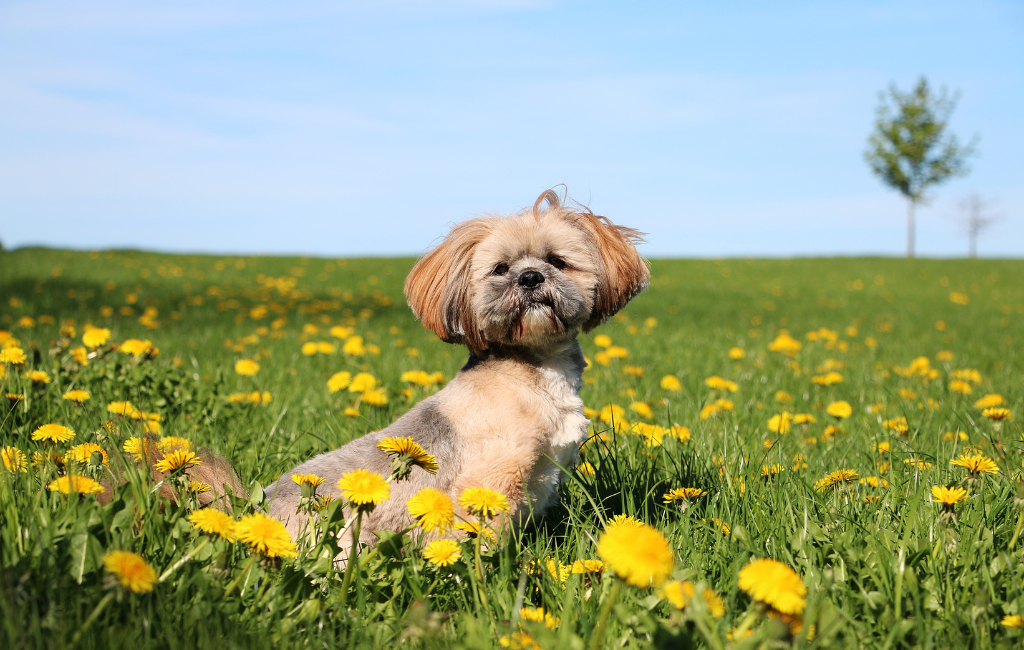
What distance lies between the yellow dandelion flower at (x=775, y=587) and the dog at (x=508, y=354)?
Answer: 45.6 inches

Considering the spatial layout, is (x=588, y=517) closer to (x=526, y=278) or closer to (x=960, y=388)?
(x=526, y=278)

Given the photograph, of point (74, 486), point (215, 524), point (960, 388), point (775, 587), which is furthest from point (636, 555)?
point (960, 388)

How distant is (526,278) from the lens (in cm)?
304

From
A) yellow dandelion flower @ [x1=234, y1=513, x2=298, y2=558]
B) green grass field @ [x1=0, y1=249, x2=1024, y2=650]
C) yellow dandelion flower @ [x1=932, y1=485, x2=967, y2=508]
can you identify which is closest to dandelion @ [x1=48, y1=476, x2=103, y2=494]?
green grass field @ [x1=0, y1=249, x2=1024, y2=650]

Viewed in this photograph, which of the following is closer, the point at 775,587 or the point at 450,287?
the point at 775,587

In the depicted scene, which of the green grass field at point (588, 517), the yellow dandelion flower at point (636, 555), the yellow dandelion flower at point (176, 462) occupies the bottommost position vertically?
the green grass field at point (588, 517)

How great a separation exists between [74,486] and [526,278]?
1847 mm

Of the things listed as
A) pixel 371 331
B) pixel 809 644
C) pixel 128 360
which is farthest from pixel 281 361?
pixel 809 644

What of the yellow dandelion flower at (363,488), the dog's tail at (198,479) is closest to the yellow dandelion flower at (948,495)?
the yellow dandelion flower at (363,488)

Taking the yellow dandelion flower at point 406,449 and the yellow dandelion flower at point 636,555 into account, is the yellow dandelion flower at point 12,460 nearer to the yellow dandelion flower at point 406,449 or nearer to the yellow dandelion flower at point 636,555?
the yellow dandelion flower at point 406,449

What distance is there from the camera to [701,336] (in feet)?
34.7

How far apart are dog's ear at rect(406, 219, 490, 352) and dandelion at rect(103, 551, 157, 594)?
5.56 feet

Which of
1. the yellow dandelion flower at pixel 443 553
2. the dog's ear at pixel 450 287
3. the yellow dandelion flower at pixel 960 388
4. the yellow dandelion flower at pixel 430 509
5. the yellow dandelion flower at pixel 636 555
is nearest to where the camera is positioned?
the yellow dandelion flower at pixel 636 555

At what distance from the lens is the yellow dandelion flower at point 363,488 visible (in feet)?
6.69
